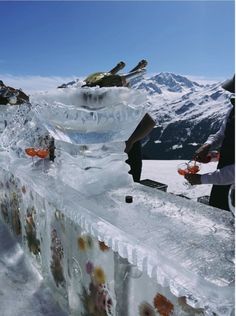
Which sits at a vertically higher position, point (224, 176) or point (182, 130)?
point (224, 176)

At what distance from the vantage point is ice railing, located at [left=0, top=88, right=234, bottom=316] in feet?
3.10

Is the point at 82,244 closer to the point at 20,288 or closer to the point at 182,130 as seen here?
the point at 20,288

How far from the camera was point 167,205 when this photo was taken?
4.99 ft

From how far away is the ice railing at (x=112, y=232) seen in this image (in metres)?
0.94

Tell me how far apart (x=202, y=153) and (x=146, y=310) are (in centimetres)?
155

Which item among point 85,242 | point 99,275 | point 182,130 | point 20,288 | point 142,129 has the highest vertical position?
point 142,129

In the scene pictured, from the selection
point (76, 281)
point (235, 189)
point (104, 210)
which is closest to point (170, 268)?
point (235, 189)

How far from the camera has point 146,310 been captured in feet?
3.69

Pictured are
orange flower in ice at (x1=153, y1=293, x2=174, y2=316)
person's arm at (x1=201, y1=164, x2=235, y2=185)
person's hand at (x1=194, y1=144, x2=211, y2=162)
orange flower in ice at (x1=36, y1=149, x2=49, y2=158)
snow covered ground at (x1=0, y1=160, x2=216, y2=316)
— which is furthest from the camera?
orange flower in ice at (x1=36, y1=149, x2=49, y2=158)

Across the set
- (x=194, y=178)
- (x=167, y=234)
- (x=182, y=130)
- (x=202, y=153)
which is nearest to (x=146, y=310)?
(x=167, y=234)

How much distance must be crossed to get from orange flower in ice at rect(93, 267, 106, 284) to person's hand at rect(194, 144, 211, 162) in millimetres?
1155

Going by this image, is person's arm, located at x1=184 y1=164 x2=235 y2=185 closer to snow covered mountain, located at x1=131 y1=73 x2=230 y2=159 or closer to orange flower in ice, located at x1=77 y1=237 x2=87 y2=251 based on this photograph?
orange flower in ice, located at x1=77 y1=237 x2=87 y2=251

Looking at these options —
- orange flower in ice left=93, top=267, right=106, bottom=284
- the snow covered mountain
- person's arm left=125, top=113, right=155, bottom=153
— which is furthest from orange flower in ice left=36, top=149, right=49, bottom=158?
the snow covered mountain

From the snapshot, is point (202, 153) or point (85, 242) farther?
point (202, 153)
